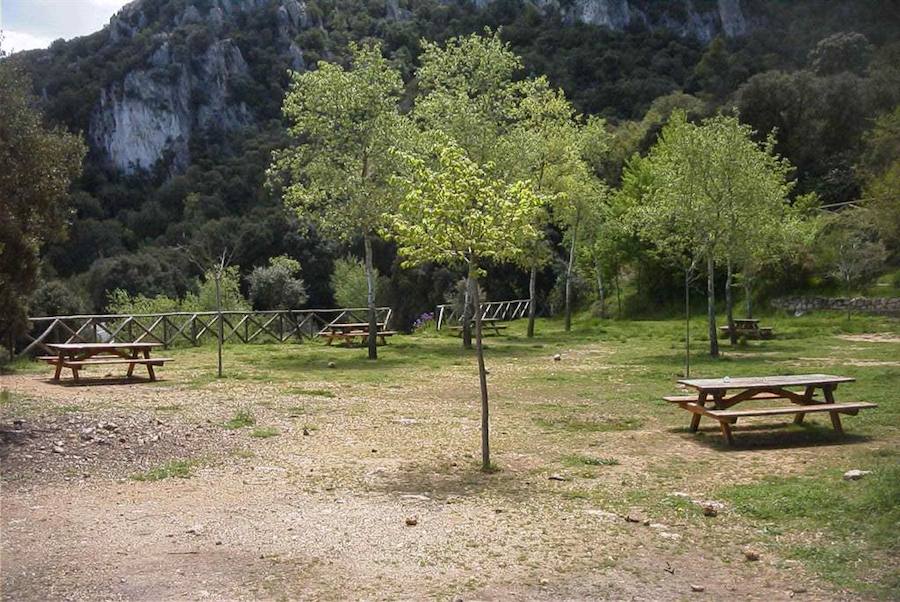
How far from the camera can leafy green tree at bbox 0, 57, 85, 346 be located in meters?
9.67

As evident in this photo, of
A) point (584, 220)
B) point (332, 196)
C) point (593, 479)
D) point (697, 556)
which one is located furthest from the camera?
point (584, 220)

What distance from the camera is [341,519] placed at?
6652 mm

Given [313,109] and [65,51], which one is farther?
[65,51]

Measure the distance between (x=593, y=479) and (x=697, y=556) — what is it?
230 centimetres

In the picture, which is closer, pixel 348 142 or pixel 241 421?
pixel 241 421

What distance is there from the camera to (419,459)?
9.01 meters

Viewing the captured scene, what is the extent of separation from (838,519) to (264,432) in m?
6.74

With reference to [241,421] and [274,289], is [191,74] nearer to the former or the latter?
[274,289]

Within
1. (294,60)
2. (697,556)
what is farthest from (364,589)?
(294,60)

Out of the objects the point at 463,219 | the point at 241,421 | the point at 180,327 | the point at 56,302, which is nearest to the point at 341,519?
the point at 463,219

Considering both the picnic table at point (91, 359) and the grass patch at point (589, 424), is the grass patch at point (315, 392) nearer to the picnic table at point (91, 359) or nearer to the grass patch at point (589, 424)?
the picnic table at point (91, 359)

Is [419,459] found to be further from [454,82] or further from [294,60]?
[294,60]

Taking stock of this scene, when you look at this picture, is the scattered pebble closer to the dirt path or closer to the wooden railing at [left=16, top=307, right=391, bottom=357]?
the dirt path

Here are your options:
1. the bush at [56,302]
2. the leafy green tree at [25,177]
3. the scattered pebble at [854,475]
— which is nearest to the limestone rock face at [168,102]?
the bush at [56,302]
